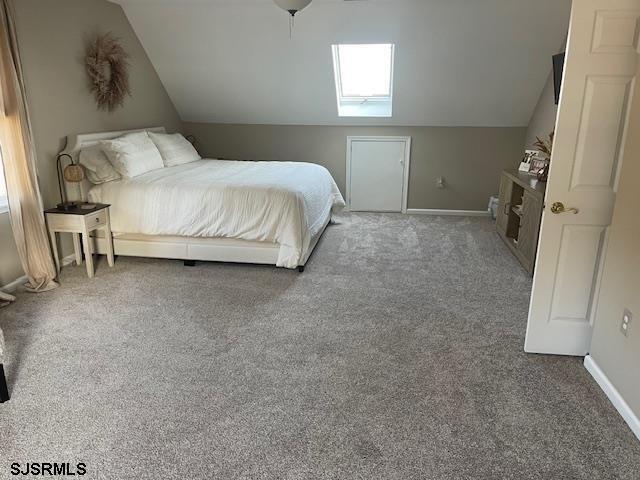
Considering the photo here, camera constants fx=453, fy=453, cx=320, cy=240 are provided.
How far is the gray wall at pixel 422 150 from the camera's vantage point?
5805 mm

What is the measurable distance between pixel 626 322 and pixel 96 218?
3741mm

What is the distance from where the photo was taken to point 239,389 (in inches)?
91.4

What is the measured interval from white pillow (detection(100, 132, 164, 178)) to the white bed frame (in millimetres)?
252

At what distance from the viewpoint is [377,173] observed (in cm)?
607

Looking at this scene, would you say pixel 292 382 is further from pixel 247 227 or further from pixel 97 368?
pixel 247 227

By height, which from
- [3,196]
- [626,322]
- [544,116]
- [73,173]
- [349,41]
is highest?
[349,41]

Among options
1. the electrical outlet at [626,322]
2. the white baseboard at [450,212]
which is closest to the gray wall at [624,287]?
the electrical outlet at [626,322]

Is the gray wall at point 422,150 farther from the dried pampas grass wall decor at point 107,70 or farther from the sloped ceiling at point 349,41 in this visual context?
the dried pampas grass wall decor at point 107,70

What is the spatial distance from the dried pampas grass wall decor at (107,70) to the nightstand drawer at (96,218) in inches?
49.0

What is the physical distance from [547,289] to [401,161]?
367 centimetres

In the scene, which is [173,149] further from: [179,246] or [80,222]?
[80,222]

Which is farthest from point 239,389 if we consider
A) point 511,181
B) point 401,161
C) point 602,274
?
point 401,161

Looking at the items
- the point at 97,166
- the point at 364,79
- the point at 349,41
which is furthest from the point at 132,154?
the point at 364,79

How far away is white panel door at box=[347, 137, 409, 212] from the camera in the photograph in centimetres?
597
